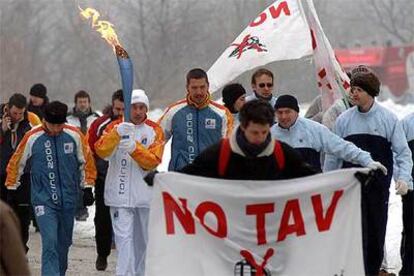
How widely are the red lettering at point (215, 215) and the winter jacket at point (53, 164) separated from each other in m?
2.63

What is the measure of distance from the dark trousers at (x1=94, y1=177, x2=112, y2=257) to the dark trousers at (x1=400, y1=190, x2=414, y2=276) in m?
3.29

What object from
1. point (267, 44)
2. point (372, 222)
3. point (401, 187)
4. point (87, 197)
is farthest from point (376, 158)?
point (267, 44)

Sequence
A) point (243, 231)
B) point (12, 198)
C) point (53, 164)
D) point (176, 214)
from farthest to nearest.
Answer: point (12, 198) < point (53, 164) < point (176, 214) < point (243, 231)

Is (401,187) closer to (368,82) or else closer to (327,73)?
(368,82)

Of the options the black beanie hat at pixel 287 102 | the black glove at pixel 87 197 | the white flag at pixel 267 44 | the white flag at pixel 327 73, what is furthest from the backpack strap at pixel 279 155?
the white flag at pixel 267 44

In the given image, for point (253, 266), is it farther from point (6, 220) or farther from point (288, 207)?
point (6, 220)

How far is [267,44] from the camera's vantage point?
45.9 feet

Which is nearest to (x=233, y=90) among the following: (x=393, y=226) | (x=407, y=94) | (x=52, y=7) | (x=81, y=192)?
(x=81, y=192)

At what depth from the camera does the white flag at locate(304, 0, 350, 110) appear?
13.3 meters

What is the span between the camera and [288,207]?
9.39 meters

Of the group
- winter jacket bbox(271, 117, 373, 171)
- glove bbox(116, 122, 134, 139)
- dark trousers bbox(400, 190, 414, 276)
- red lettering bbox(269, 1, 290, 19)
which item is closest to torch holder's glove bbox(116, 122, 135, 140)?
glove bbox(116, 122, 134, 139)

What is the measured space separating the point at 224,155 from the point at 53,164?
3036 mm

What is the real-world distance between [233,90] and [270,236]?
3.77 m

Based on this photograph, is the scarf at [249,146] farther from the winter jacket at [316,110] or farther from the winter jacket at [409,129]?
the winter jacket at [316,110]
